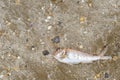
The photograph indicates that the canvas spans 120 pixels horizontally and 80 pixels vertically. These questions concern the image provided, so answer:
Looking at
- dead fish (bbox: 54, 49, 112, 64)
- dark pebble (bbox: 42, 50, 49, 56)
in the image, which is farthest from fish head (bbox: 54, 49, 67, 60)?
dark pebble (bbox: 42, 50, 49, 56)

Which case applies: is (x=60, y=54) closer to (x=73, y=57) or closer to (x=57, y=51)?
(x=57, y=51)

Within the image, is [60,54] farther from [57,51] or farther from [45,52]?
[45,52]

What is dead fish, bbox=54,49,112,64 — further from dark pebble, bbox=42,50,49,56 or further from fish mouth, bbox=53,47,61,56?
dark pebble, bbox=42,50,49,56

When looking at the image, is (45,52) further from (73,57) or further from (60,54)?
(73,57)

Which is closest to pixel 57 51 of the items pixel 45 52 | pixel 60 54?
pixel 60 54

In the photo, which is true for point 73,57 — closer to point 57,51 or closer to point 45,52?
point 57,51

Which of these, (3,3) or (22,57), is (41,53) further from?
(3,3)

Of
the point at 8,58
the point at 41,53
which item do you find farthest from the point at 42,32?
the point at 8,58

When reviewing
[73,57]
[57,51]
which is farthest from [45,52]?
[73,57]
